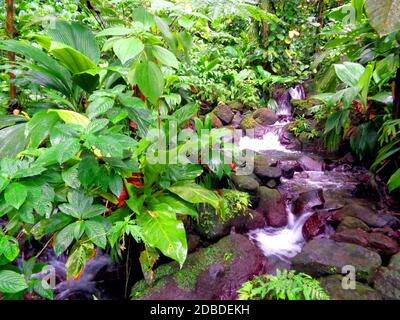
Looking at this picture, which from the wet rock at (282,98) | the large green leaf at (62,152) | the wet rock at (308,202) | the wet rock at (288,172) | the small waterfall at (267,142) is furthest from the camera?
the wet rock at (282,98)

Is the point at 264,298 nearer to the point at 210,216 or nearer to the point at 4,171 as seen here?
the point at 210,216

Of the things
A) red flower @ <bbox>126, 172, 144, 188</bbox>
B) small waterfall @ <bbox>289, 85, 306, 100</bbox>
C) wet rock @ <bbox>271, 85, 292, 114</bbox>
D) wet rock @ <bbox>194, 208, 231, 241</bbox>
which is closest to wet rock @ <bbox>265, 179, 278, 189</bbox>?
wet rock @ <bbox>194, 208, 231, 241</bbox>

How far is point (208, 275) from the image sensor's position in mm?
1930

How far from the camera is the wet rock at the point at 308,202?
2877 mm

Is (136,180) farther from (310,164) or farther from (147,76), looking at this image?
(310,164)

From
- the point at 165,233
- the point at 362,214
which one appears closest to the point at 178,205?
the point at 165,233

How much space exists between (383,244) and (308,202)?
78 cm

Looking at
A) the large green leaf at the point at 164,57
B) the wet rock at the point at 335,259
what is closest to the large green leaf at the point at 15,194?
the large green leaf at the point at 164,57

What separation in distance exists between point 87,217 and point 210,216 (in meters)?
1.06

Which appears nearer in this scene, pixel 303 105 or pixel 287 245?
pixel 287 245

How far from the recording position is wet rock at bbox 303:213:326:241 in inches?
103

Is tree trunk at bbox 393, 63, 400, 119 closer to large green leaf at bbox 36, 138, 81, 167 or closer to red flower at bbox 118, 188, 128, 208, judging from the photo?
red flower at bbox 118, 188, 128, 208

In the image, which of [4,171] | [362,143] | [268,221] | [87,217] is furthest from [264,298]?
[362,143]

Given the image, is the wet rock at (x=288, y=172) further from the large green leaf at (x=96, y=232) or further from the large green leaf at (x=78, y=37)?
the large green leaf at (x=96, y=232)
